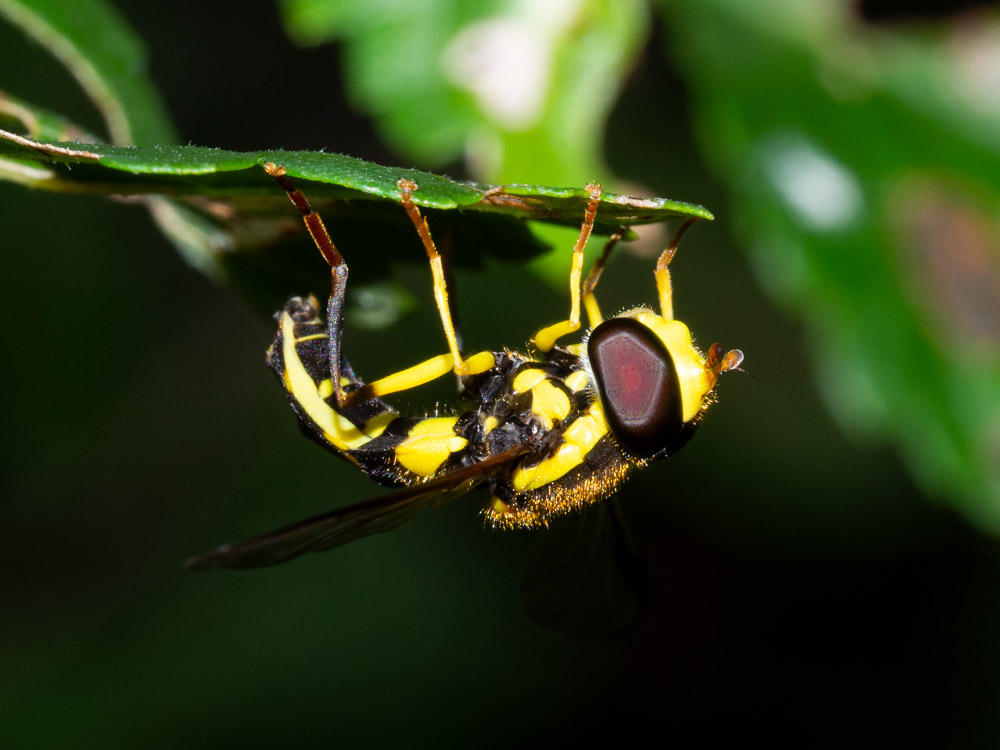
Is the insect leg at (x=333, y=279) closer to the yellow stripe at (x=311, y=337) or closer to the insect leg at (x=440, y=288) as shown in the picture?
the yellow stripe at (x=311, y=337)

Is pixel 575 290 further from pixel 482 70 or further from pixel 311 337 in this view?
pixel 482 70

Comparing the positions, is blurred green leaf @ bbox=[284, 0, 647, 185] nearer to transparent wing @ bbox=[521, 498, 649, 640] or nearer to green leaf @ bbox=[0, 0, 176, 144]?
green leaf @ bbox=[0, 0, 176, 144]

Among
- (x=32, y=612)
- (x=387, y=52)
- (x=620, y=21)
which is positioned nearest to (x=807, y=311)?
(x=620, y=21)

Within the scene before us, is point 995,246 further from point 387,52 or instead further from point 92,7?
point 92,7

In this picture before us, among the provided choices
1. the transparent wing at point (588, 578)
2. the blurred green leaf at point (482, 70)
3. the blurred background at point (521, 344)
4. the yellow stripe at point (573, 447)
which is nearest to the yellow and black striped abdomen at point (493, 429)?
the yellow stripe at point (573, 447)

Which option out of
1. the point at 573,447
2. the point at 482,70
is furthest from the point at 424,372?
the point at 482,70

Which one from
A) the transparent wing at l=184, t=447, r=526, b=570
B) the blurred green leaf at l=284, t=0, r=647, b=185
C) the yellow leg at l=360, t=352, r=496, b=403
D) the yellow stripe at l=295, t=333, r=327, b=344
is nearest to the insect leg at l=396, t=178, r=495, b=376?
the yellow leg at l=360, t=352, r=496, b=403
